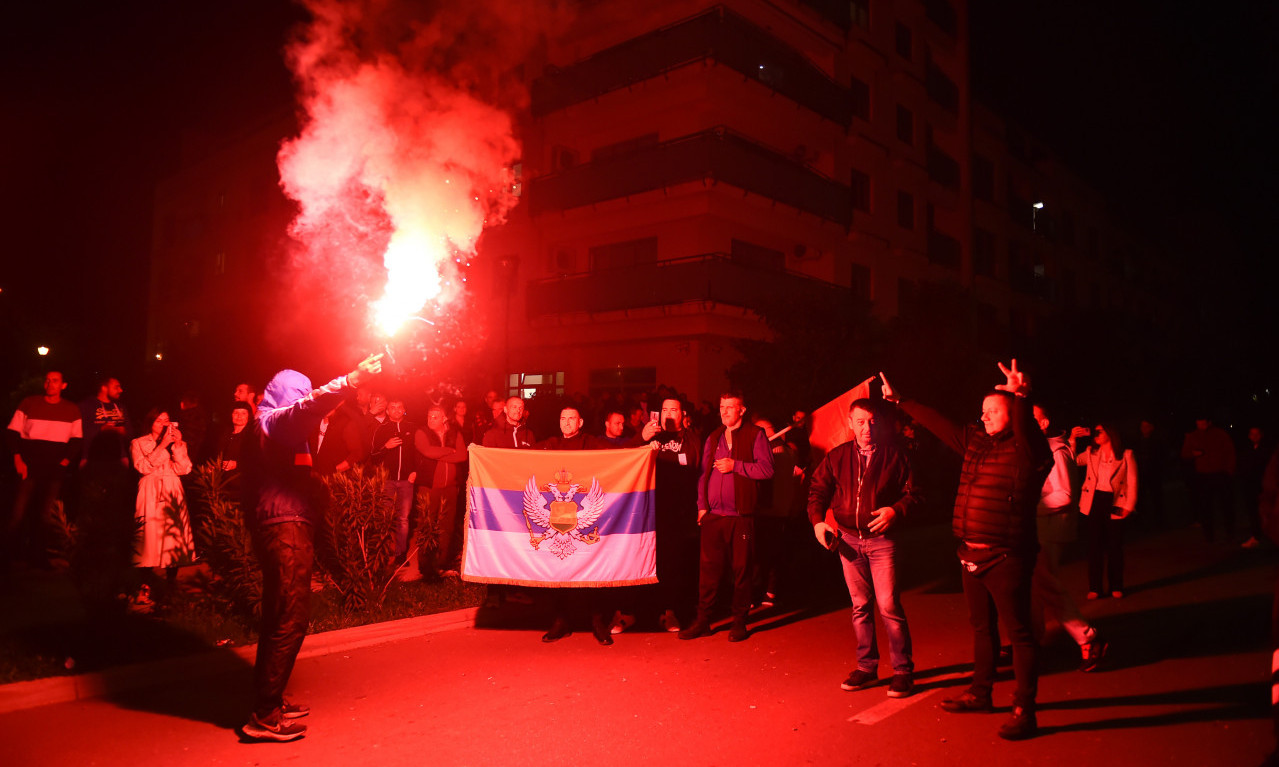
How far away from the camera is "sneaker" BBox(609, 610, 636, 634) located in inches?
322

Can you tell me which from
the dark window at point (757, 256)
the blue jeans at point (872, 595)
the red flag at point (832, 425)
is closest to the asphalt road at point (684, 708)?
the blue jeans at point (872, 595)

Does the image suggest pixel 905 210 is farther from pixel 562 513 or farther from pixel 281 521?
pixel 281 521

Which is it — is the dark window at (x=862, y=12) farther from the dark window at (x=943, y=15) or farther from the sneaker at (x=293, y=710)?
the sneaker at (x=293, y=710)

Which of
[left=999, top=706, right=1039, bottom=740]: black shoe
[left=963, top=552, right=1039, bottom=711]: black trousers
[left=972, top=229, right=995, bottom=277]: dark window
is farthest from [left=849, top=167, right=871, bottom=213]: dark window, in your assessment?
[left=999, top=706, right=1039, bottom=740]: black shoe

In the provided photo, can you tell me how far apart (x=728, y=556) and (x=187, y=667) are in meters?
4.41

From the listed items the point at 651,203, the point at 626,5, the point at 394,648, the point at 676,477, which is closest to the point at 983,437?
the point at 676,477

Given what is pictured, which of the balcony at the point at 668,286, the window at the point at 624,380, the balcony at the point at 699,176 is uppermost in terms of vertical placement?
the balcony at the point at 699,176

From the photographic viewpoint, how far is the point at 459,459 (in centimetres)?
1031

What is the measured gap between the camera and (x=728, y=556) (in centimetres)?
797

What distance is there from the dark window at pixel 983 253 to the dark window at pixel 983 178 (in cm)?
151

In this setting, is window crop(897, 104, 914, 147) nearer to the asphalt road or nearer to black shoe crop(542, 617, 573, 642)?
the asphalt road

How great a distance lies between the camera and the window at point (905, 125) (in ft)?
104

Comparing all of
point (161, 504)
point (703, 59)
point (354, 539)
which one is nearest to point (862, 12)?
point (703, 59)

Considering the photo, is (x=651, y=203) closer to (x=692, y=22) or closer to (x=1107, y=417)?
(x=692, y=22)
